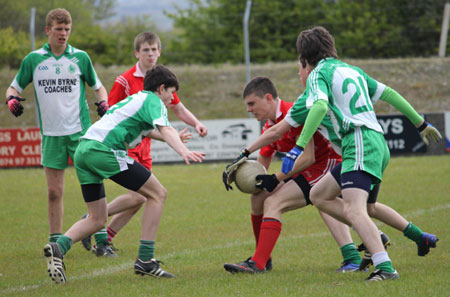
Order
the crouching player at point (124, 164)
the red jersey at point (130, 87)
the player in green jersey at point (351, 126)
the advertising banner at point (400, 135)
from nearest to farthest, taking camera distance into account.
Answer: the player in green jersey at point (351, 126) < the crouching player at point (124, 164) < the red jersey at point (130, 87) < the advertising banner at point (400, 135)

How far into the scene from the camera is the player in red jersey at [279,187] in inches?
216

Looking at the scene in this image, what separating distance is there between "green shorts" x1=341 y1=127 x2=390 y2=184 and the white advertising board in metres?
12.5

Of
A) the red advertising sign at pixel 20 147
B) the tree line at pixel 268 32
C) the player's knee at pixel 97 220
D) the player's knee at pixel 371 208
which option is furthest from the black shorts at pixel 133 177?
the tree line at pixel 268 32

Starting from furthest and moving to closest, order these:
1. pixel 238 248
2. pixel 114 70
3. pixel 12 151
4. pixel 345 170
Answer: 1. pixel 114 70
2. pixel 12 151
3. pixel 238 248
4. pixel 345 170

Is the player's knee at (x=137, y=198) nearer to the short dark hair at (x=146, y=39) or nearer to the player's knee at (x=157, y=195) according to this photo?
the player's knee at (x=157, y=195)

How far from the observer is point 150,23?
51.1m

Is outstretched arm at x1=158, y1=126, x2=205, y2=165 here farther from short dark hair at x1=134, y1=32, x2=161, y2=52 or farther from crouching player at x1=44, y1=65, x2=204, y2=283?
short dark hair at x1=134, y1=32, x2=161, y2=52

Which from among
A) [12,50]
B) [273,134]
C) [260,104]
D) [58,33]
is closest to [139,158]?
[58,33]

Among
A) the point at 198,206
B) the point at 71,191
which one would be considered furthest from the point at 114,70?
the point at 198,206

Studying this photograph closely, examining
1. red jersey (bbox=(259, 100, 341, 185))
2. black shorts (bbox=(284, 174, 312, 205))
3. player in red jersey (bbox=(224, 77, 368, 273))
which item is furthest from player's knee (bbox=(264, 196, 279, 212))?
red jersey (bbox=(259, 100, 341, 185))

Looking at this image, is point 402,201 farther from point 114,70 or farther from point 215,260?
point 114,70

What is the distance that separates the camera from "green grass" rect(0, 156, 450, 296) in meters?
4.85

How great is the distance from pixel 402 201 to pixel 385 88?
17.1 feet

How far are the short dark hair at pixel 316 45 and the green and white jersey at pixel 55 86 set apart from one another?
283cm
